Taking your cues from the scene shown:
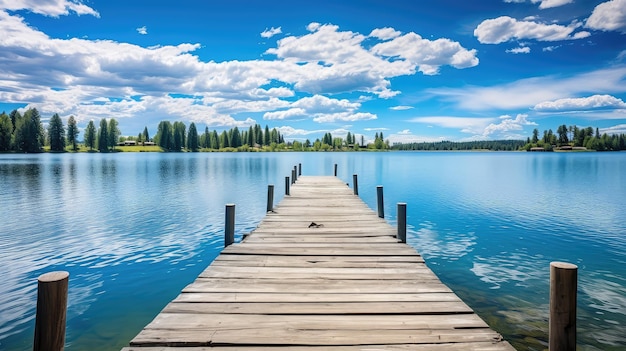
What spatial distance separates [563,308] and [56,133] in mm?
158439

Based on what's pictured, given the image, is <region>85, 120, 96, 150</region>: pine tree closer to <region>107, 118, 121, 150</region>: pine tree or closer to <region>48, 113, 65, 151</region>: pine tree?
<region>107, 118, 121, 150</region>: pine tree

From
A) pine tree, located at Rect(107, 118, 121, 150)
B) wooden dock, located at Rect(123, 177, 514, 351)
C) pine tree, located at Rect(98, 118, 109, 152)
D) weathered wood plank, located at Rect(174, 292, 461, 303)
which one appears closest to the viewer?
wooden dock, located at Rect(123, 177, 514, 351)

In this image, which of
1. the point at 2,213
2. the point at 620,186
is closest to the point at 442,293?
the point at 2,213

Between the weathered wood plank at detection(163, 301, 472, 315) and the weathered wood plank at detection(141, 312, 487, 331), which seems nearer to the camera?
the weathered wood plank at detection(141, 312, 487, 331)

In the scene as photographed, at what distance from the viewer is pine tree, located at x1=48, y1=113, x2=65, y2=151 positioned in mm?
126438

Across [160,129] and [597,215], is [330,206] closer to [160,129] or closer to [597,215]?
[597,215]

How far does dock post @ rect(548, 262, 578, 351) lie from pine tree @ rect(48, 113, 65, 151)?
6089 inches

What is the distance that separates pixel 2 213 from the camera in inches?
851

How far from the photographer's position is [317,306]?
5.33 metres

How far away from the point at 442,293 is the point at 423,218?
1717cm

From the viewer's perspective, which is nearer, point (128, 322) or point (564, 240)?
point (128, 322)

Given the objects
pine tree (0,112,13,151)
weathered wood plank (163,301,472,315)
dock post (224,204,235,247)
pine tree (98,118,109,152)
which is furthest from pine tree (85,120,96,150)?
weathered wood plank (163,301,472,315)

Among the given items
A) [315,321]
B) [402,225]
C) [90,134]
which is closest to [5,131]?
[90,134]

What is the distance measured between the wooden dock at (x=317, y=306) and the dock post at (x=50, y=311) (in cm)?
77
